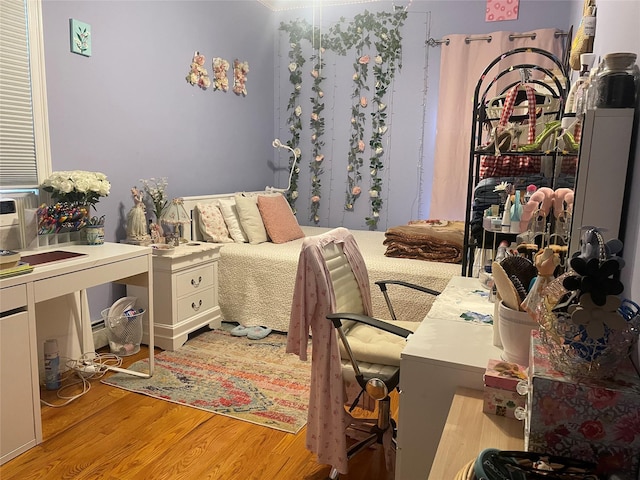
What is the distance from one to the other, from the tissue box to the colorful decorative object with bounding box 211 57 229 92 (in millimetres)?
Answer: 3537

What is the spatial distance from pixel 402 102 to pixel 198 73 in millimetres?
1865

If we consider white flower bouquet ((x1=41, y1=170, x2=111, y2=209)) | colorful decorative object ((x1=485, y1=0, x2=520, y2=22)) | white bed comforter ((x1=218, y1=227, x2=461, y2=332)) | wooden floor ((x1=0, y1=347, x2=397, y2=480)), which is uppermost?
colorful decorative object ((x1=485, y1=0, x2=520, y2=22))

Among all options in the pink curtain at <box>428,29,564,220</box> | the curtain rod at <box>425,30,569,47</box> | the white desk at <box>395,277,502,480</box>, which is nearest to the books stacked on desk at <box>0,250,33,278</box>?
the white desk at <box>395,277,502,480</box>

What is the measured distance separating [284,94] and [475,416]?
4323 millimetres

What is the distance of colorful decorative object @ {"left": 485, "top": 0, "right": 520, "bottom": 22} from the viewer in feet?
13.1

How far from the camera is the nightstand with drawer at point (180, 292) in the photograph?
3.00 m

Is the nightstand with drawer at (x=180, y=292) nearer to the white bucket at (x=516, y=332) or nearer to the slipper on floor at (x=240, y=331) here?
the slipper on floor at (x=240, y=331)

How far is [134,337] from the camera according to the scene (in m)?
2.98

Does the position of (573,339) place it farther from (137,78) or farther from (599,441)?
(137,78)

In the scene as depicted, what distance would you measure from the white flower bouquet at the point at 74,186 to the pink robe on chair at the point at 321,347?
4.67ft

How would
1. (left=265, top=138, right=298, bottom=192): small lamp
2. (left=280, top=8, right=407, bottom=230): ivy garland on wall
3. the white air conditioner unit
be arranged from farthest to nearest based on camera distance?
(left=265, top=138, right=298, bottom=192): small lamp < (left=280, top=8, right=407, bottom=230): ivy garland on wall < the white air conditioner unit

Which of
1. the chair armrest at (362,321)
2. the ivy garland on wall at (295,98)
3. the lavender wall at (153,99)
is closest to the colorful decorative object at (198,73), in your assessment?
the lavender wall at (153,99)

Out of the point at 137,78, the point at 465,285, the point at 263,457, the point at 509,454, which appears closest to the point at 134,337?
the point at 263,457

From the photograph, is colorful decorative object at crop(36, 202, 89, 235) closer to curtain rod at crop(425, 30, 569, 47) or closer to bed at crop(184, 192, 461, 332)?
bed at crop(184, 192, 461, 332)
